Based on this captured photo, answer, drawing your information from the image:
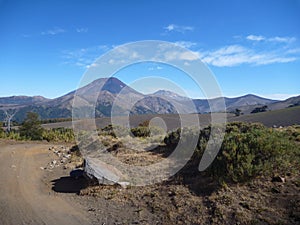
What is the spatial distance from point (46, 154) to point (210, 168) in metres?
11.9

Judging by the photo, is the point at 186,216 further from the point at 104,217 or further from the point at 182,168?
the point at 182,168

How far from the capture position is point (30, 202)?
8.55m

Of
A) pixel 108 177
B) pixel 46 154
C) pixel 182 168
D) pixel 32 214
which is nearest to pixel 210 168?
pixel 182 168

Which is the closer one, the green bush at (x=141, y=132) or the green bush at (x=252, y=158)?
the green bush at (x=252, y=158)

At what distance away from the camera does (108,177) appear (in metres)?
9.77

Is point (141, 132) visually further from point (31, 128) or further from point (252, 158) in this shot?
point (31, 128)

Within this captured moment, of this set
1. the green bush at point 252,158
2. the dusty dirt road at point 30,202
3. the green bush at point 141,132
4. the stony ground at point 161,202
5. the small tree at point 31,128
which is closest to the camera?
the stony ground at point 161,202

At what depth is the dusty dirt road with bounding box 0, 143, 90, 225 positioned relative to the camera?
23.7 ft

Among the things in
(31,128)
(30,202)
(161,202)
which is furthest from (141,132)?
(31,128)

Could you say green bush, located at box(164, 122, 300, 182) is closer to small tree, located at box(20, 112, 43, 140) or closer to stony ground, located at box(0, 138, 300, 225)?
stony ground, located at box(0, 138, 300, 225)

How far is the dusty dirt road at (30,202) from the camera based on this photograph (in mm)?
7219

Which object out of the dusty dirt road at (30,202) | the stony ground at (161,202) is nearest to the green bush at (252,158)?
the stony ground at (161,202)

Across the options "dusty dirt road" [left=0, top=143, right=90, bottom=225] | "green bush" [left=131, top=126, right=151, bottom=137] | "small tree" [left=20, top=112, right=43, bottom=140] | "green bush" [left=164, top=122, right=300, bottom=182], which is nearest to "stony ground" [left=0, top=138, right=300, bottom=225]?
"dusty dirt road" [left=0, top=143, right=90, bottom=225]

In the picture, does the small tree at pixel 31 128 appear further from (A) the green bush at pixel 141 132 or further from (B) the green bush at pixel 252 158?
(B) the green bush at pixel 252 158
